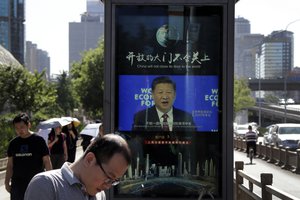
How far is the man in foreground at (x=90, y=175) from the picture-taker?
2.71 m

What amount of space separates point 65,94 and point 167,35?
A: 8692cm

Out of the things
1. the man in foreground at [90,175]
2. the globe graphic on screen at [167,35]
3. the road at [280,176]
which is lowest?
the road at [280,176]

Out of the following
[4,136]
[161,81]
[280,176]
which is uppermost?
[161,81]

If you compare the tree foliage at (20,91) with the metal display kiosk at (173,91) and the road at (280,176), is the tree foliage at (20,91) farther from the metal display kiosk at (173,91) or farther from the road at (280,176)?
the metal display kiosk at (173,91)

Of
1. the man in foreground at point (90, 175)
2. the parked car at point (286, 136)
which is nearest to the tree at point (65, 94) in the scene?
the parked car at point (286, 136)

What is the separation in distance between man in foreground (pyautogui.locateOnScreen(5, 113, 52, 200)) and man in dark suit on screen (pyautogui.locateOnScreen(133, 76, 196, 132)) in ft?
3.81

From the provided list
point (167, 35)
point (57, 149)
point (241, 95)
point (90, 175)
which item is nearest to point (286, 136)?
point (57, 149)

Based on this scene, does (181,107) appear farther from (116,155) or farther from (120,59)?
(116,155)

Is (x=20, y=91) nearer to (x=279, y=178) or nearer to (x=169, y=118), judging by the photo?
(x=279, y=178)

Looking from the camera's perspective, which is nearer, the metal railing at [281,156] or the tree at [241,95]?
the metal railing at [281,156]

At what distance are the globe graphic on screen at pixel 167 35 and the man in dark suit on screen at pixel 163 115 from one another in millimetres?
398

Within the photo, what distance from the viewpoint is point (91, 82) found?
61375 millimetres

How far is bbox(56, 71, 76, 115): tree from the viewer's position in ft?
284

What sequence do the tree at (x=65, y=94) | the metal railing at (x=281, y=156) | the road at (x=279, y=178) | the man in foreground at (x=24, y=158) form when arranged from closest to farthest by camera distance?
the man in foreground at (x=24, y=158)
the road at (x=279, y=178)
the metal railing at (x=281, y=156)
the tree at (x=65, y=94)
